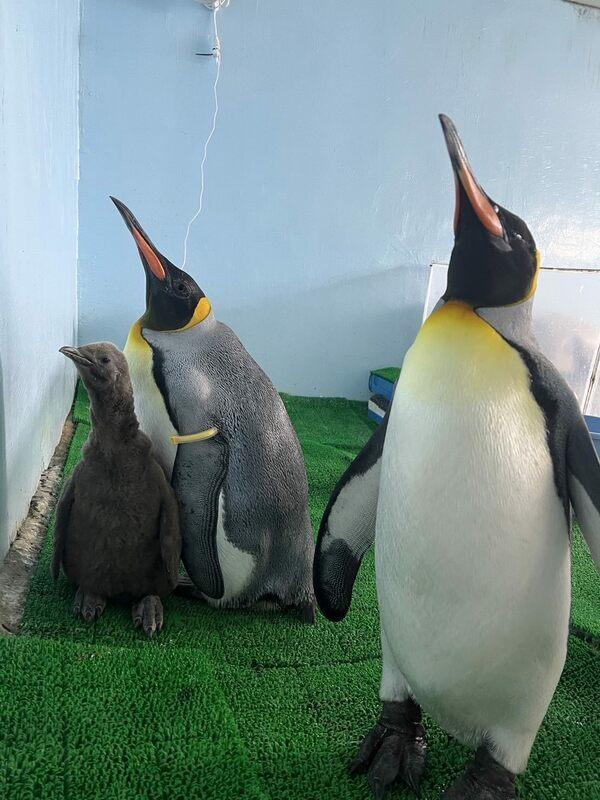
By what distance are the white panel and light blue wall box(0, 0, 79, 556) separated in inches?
73.0

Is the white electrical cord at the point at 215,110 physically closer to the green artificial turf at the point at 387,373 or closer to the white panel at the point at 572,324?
the green artificial turf at the point at 387,373

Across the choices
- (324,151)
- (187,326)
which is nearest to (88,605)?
(187,326)

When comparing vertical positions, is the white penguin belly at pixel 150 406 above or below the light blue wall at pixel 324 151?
Result: below

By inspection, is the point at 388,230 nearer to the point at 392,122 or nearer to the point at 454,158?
the point at 392,122

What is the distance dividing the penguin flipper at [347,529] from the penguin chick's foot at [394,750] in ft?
0.65

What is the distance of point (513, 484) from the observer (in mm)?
841

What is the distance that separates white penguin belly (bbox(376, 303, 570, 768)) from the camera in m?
0.85

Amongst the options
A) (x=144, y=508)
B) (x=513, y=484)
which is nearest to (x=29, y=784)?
(x=144, y=508)

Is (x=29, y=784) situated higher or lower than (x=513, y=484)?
lower

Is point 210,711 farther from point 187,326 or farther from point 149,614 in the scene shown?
point 187,326

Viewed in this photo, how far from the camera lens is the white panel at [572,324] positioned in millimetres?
3117

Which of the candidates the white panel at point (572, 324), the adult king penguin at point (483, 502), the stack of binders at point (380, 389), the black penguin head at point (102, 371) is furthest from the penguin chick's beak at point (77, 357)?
the white panel at point (572, 324)

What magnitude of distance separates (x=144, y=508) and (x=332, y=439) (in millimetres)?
1619

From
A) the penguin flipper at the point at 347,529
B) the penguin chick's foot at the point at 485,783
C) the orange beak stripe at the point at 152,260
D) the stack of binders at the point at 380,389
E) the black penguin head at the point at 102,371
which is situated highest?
the orange beak stripe at the point at 152,260
